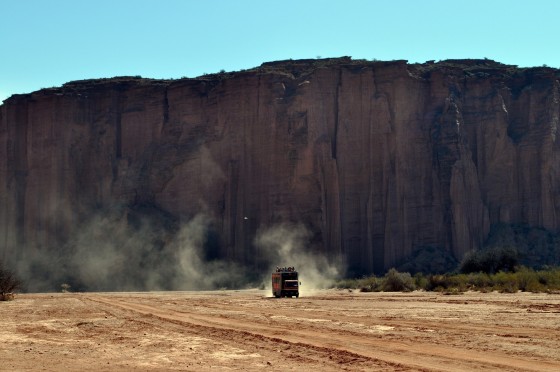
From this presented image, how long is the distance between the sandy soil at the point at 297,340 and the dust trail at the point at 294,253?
36124 mm

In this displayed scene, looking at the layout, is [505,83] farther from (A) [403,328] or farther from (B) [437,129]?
(A) [403,328]

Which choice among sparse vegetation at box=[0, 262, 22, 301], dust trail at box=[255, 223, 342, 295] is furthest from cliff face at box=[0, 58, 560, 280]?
sparse vegetation at box=[0, 262, 22, 301]

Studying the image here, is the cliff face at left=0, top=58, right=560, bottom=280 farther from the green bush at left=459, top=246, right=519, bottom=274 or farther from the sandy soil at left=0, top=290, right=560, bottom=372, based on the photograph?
the sandy soil at left=0, top=290, right=560, bottom=372

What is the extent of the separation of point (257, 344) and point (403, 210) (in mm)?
50298

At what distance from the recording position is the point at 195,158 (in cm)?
7381

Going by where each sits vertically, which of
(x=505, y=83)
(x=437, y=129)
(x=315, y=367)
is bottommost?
(x=315, y=367)

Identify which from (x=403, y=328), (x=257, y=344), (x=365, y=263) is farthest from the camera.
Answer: (x=365, y=263)

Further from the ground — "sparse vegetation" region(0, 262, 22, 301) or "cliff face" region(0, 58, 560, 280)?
"cliff face" region(0, 58, 560, 280)

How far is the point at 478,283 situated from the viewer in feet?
151

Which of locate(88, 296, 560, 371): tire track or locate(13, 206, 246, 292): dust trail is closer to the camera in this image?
locate(88, 296, 560, 371): tire track

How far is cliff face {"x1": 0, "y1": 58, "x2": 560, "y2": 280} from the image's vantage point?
6762 cm

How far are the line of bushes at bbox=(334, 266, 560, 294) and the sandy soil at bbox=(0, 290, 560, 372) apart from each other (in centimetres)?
1321

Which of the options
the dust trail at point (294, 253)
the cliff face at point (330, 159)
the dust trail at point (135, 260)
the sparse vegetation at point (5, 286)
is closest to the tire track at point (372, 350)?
the sparse vegetation at point (5, 286)

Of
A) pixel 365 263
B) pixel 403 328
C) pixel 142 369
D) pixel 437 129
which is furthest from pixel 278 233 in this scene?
pixel 142 369
